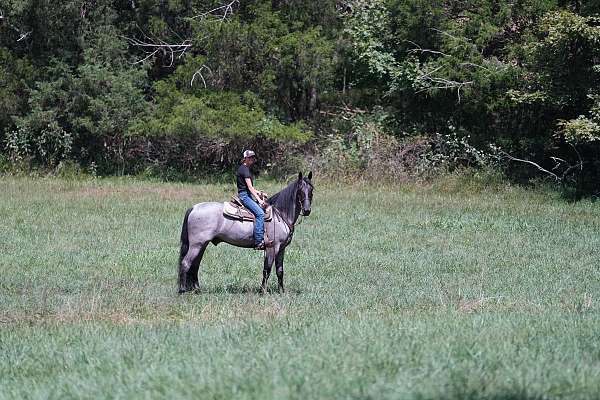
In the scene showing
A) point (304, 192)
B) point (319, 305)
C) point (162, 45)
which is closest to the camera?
point (319, 305)

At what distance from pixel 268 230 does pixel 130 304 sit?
2491mm

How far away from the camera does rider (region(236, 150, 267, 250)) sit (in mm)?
13781

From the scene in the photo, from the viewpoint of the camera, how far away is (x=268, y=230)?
14039 mm

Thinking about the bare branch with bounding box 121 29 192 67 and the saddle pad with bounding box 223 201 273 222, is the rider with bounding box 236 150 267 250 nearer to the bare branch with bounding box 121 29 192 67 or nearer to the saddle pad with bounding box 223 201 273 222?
the saddle pad with bounding box 223 201 273 222

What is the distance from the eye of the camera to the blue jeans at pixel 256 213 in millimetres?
13875

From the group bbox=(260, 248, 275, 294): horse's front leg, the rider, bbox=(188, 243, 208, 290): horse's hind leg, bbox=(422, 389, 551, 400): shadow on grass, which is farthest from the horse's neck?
bbox=(422, 389, 551, 400): shadow on grass

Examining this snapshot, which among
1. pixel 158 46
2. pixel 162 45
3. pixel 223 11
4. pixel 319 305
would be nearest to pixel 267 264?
pixel 319 305

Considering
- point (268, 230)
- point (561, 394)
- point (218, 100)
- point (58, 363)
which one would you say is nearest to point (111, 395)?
point (58, 363)

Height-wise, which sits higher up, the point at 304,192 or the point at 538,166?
the point at 304,192

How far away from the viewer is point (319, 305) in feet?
41.8

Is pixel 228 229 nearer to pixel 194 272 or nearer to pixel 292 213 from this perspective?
pixel 194 272

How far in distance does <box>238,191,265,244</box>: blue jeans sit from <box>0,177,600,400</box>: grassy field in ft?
3.30

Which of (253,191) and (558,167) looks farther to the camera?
(558,167)

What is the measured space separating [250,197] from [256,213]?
0.92 feet
